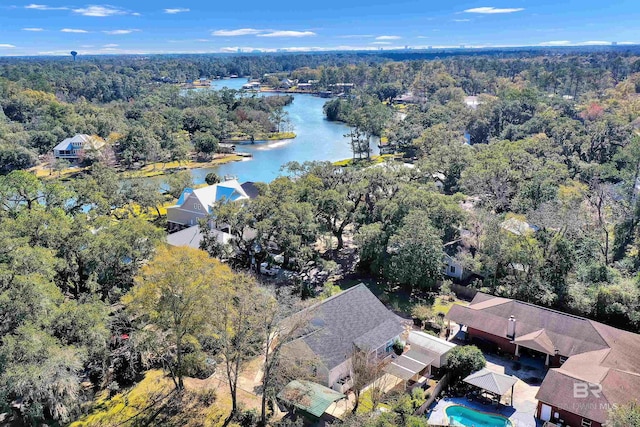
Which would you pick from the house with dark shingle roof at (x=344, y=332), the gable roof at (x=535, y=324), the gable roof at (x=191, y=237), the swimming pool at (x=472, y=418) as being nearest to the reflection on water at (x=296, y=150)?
the gable roof at (x=191, y=237)

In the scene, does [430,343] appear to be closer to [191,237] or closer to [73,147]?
[191,237]

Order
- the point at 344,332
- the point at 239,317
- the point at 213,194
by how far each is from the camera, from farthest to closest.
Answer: the point at 213,194 → the point at 344,332 → the point at 239,317

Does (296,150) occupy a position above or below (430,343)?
below

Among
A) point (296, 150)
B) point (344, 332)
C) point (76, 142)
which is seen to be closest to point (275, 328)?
point (344, 332)

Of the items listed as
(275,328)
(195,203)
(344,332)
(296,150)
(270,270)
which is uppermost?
(275,328)

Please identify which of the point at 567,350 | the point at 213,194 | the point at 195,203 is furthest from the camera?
the point at 213,194

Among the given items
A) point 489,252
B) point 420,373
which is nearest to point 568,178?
point 489,252

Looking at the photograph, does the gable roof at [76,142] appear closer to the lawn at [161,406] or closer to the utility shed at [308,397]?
the lawn at [161,406]

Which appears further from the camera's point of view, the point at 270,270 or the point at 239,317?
the point at 270,270
